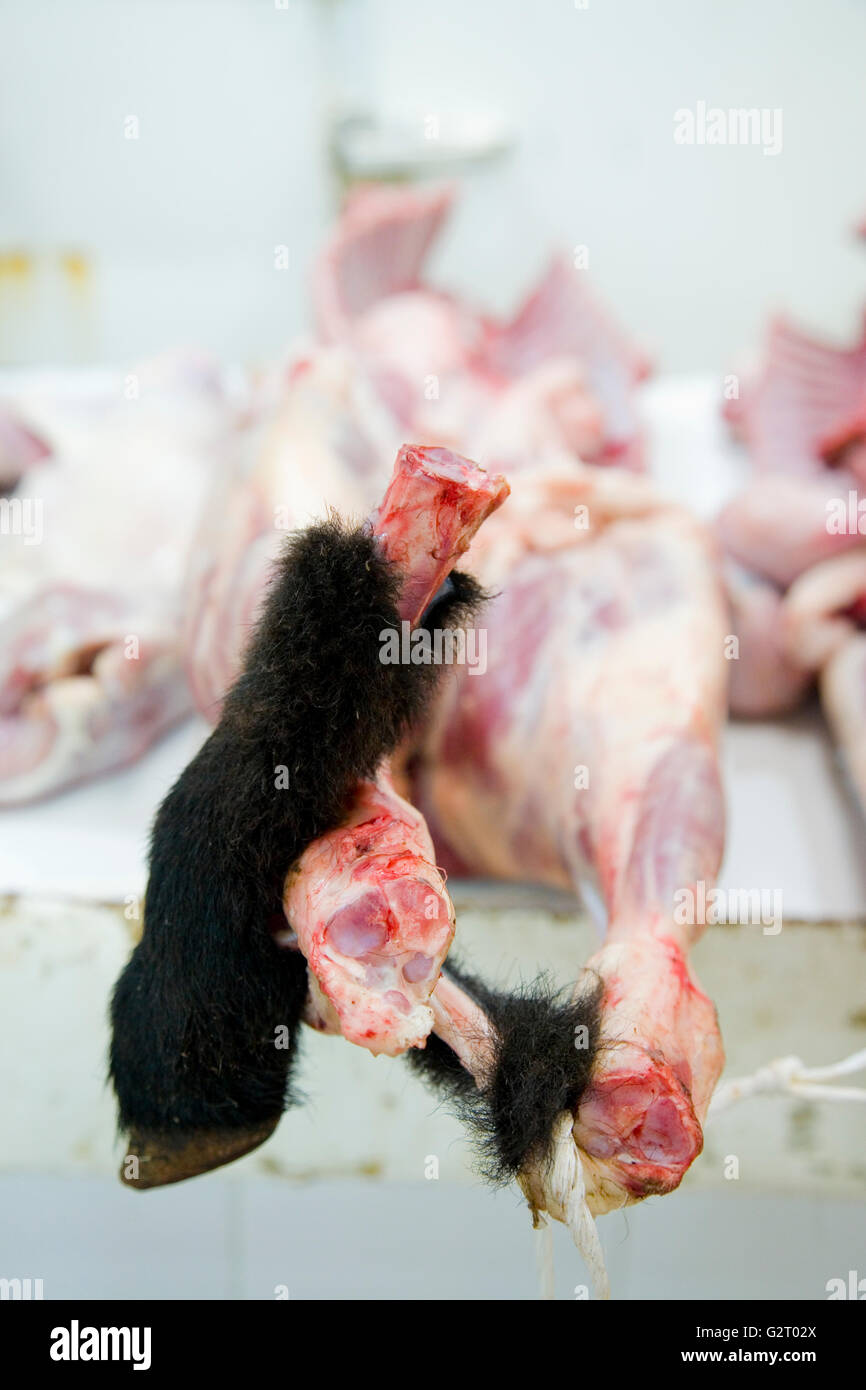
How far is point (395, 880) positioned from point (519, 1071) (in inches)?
4.2

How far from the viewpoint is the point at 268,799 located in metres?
0.53

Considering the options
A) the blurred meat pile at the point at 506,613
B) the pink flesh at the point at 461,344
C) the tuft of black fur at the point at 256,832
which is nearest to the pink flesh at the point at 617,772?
the blurred meat pile at the point at 506,613

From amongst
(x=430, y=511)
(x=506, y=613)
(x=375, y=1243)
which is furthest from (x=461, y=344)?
(x=430, y=511)

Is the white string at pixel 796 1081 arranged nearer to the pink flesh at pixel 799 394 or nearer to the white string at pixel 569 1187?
the white string at pixel 569 1187

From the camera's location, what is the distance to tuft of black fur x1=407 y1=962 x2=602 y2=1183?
51 centimetres

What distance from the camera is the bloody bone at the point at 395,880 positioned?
A: 473 millimetres

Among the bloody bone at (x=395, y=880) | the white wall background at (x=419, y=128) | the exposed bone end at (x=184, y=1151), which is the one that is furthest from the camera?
the white wall background at (x=419, y=128)

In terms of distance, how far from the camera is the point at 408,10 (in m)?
2.84

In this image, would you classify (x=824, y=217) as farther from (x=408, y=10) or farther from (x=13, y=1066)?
(x=13, y=1066)

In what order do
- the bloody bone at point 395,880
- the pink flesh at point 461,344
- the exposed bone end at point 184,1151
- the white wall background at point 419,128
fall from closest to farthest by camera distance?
the bloody bone at point 395,880, the exposed bone end at point 184,1151, the pink flesh at point 461,344, the white wall background at point 419,128

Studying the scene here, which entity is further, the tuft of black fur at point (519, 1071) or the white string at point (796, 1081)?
the white string at point (796, 1081)

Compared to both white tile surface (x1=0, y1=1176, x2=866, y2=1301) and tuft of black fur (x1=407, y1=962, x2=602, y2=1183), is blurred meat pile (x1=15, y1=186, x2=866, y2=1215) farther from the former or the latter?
white tile surface (x1=0, y1=1176, x2=866, y2=1301)

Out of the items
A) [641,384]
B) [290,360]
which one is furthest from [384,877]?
[641,384]

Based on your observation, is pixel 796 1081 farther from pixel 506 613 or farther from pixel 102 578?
pixel 102 578
